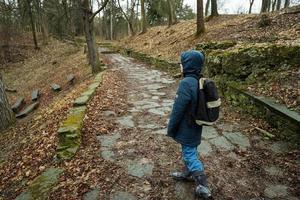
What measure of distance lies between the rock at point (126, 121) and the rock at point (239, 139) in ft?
5.81

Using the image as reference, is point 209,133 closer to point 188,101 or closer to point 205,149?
point 205,149

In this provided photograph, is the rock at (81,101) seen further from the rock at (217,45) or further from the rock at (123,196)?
the rock at (217,45)

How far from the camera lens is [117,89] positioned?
778 cm

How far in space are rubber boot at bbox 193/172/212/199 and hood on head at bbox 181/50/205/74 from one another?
1.15 m

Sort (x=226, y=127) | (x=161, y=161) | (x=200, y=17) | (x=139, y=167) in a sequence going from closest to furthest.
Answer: (x=139, y=167) < (x=161, y=161) < (x=226, y=127) < (x=200, y=17)

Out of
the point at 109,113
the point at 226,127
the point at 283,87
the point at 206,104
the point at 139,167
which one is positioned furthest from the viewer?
the point at 109,113

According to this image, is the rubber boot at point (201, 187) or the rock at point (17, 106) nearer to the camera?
the rubber boot at point (201, 187)

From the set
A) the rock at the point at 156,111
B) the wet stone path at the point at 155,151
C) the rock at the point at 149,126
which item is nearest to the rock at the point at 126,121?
the wet stone path at the point at 155,151

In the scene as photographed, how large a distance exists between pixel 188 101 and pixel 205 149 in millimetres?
1492

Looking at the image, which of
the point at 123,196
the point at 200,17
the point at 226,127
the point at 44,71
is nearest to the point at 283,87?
the point at 226,127

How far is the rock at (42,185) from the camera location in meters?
3.25

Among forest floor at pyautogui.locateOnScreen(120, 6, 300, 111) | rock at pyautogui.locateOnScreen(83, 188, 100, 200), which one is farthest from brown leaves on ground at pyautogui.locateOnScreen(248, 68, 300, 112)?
rock at pyautogui.locateOnScreen(83, 188, 100, 200)

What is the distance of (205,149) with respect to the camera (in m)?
4.09

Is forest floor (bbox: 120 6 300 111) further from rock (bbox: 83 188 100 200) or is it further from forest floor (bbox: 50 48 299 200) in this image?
rock (bbox: 83 188 100 200)
